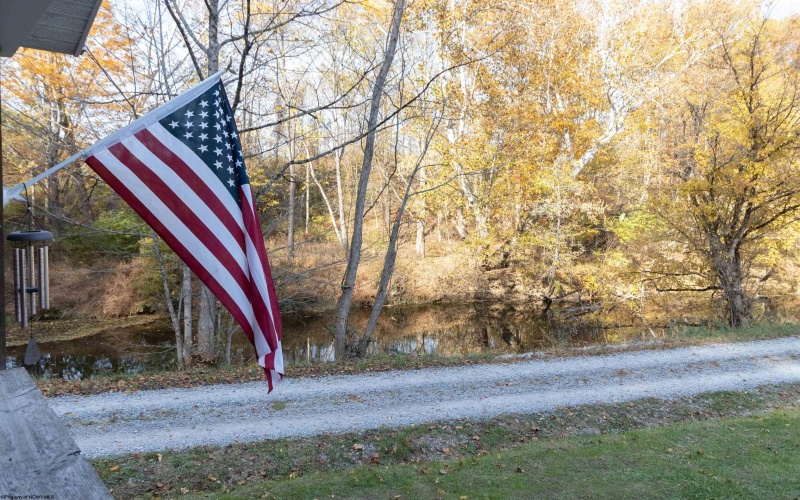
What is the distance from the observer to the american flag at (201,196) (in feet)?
10.5

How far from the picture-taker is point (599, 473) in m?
5.71

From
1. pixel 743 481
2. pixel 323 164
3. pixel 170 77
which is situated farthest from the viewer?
pixel 323 164

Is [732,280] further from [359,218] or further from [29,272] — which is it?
[29,272]

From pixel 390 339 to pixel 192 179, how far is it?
1556 centimetres

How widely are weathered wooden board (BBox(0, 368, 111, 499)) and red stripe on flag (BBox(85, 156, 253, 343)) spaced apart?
3.94 feet

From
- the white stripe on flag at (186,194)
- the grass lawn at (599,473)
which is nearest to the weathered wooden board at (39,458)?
the white stripe on flag at (186,194)

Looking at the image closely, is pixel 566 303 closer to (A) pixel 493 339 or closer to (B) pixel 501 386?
(A) pixel 493 339

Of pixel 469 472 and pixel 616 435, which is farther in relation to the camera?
pixel 616 435

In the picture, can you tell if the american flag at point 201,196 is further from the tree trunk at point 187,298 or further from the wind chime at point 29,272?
the tree trunk at point 187,298

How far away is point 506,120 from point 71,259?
19.1 m

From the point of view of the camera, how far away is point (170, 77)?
11727 millimetres

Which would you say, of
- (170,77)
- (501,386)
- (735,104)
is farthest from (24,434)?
(735,104)

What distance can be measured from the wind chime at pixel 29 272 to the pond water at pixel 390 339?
10.5 m

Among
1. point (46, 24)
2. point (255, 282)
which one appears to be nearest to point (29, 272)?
point (255, 282)
